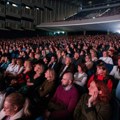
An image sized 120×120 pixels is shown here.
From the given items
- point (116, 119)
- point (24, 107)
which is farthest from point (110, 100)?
point (24, 107)

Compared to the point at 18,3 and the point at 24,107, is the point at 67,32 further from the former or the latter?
the point at 24,107

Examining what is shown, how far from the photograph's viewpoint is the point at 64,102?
9.64 ft

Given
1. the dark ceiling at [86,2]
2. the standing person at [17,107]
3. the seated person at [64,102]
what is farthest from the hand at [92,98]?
the dark ceiling at [86,2]

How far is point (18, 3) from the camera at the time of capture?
74.8 feet

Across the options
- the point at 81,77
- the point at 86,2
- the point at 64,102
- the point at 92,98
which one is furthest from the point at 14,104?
the point at 86,2

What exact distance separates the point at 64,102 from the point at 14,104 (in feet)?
3.52

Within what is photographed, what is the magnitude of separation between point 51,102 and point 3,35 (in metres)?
19.5

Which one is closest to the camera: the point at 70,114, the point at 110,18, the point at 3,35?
the point at 70,114

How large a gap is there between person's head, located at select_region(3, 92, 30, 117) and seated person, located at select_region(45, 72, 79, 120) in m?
0.63

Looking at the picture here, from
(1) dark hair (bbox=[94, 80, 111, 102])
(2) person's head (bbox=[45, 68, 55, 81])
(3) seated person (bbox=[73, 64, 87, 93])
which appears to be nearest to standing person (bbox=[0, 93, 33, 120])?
(1) dark hair (bbox=[94, 80, 111, 102])

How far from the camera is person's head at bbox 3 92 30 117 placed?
6.44 feet

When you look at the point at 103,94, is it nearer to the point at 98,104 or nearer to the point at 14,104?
the point at 98,104

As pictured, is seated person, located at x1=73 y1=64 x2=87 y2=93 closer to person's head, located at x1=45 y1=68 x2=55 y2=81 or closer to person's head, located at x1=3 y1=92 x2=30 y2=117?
person's head, located at x1=45 y1=68 x2=55 y2=81

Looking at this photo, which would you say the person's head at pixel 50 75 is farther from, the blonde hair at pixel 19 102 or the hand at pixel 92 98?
the blonde hair at pixel 19 102
